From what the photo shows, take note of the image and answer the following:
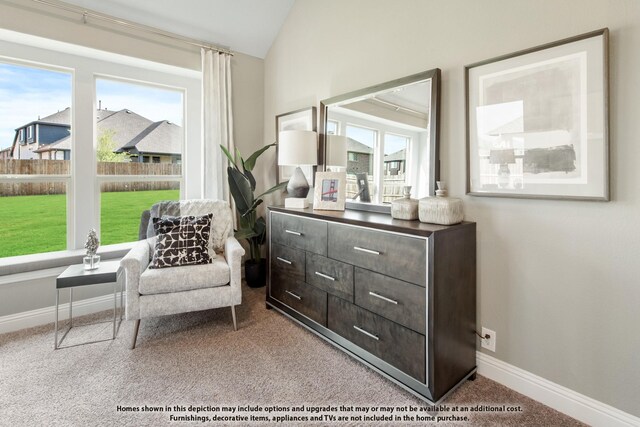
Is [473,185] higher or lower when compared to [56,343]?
higher

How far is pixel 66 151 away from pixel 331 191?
2430mm

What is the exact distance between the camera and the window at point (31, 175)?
2.69m

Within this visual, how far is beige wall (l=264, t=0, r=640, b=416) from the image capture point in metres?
1.43

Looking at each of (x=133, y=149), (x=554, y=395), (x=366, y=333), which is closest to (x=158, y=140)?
(x=133, y=149)

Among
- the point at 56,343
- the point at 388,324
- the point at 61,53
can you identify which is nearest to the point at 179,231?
the point at 56,343

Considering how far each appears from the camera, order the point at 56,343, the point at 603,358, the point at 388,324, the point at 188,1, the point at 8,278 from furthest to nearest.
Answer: the point at 188,1
the point at 8,278
the point at 56,343
the point at 388,324
the point at 603,358

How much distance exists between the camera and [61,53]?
2801mm

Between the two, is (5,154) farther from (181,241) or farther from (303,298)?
(303,298)

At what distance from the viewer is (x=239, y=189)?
318 centimetres

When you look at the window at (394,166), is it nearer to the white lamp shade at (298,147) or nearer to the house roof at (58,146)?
the white lamp shade at (298,147)

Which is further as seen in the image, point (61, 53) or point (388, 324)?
point (61, 53)

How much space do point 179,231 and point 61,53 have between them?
75.4 inches

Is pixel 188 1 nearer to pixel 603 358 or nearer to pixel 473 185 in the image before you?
pixel 473 185

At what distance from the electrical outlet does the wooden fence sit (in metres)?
3.19
